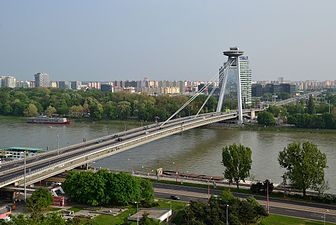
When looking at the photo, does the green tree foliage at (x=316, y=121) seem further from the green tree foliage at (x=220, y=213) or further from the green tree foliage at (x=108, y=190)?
the green tree foliage at (x=220, y=213)

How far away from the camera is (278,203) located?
896 centimetres

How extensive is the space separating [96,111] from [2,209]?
19.2 m

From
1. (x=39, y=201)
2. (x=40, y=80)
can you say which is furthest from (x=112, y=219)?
(x=40, y=80)

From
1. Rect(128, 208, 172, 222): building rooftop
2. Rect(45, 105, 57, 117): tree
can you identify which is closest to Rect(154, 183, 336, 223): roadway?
Rect(128, 208, 172, 222): building rooftop

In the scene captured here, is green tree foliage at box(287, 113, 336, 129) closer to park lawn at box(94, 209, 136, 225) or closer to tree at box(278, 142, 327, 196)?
tree at box(278, 142, 327, 196)

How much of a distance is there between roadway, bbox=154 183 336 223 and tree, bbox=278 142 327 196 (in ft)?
1.28

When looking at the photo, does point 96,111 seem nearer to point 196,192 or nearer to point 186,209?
point 196,192

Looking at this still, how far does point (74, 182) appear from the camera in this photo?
8.88 meters

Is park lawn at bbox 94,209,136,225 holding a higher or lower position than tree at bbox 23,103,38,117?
lower

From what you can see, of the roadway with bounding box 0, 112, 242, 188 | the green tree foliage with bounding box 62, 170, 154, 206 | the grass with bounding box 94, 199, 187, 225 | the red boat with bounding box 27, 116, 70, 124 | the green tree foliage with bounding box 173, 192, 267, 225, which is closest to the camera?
the green tree foliage with bounding box 173, 192, 267, 225

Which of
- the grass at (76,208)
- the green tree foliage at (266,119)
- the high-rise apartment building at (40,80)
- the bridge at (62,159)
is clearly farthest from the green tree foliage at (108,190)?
the high-rise apartment building at (40,80)

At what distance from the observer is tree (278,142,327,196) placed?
901 centimetres

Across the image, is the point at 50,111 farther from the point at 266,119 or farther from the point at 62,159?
the point at 62,159

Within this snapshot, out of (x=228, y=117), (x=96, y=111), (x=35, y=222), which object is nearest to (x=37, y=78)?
(x=96, y=111)
